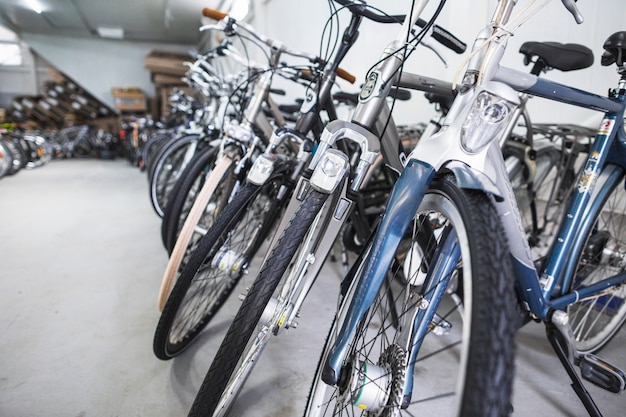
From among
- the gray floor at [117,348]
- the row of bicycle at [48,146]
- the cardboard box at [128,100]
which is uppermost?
the gray floor at [117,348]

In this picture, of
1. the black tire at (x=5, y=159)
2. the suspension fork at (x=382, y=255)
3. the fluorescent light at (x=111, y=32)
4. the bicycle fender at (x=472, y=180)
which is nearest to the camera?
the bicycle fender at (x=472, y=180)

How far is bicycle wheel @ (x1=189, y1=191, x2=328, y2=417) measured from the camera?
74 cm

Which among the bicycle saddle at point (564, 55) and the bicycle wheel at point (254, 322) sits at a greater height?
the bicycle saddle at point (564, 55)

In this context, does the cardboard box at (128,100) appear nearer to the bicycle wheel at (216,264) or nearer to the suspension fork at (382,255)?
the bicycle wheel at (216,264)

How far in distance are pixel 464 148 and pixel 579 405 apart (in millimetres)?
971

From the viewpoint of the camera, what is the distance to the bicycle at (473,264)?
456 millimetres

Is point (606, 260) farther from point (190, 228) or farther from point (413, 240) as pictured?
point (190, 228)

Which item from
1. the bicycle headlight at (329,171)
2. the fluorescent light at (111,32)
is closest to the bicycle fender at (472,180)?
the bicycle headlight at (329,171)

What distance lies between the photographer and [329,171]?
0.82 m

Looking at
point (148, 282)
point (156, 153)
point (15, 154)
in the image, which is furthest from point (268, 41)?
point (15, 154)

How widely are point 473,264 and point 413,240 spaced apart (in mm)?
292

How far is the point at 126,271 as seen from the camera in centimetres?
A: 185

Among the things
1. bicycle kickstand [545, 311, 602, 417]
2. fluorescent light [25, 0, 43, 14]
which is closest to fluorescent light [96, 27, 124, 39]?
fluorescent light [25, 0, 43, 14]

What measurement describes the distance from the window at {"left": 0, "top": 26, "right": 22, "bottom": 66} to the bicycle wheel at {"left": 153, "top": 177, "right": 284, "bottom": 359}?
396 inches
